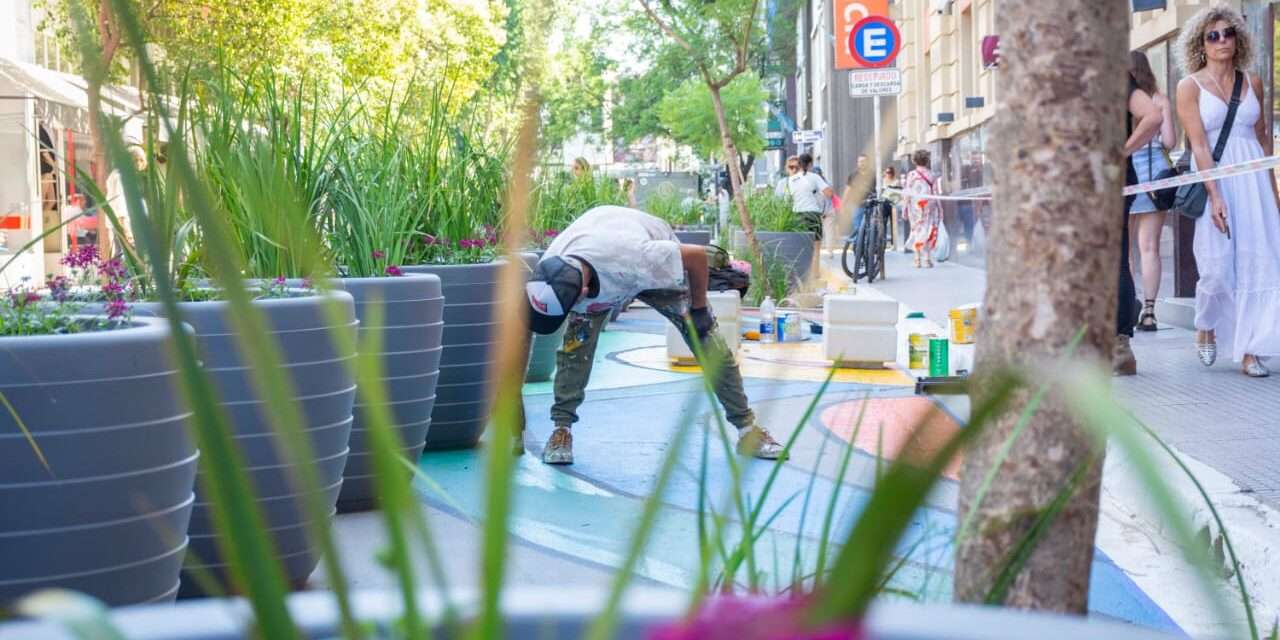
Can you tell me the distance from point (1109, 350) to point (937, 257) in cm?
2054

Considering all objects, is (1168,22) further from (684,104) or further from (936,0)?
(684,104)

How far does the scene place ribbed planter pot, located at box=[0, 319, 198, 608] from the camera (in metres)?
2.61

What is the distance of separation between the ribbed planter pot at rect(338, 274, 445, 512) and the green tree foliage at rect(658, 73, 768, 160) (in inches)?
1151

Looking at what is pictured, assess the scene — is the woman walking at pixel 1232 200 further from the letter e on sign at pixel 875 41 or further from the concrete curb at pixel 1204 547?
the letter e on sign at pixel 875 41

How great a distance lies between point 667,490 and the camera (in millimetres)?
5133

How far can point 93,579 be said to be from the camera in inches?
106

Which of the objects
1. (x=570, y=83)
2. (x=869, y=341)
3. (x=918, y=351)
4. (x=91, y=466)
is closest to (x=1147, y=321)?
(x=918, y=351)

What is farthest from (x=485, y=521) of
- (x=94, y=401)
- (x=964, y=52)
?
(x=964, y=52)

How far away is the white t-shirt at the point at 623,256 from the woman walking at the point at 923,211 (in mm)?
14410

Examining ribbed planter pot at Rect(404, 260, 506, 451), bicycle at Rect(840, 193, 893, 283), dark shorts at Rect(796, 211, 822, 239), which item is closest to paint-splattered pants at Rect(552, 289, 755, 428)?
ribbed planter pot at Rect(404, 260, 506, 451)

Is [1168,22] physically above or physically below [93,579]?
above

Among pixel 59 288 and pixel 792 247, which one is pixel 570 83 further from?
pixel 792 247

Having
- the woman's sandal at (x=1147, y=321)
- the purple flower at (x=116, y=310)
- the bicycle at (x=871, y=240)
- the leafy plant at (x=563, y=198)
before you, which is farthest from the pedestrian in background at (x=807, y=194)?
the purple flower at (x=116, y=310)

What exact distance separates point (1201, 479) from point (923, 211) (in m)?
17.6
